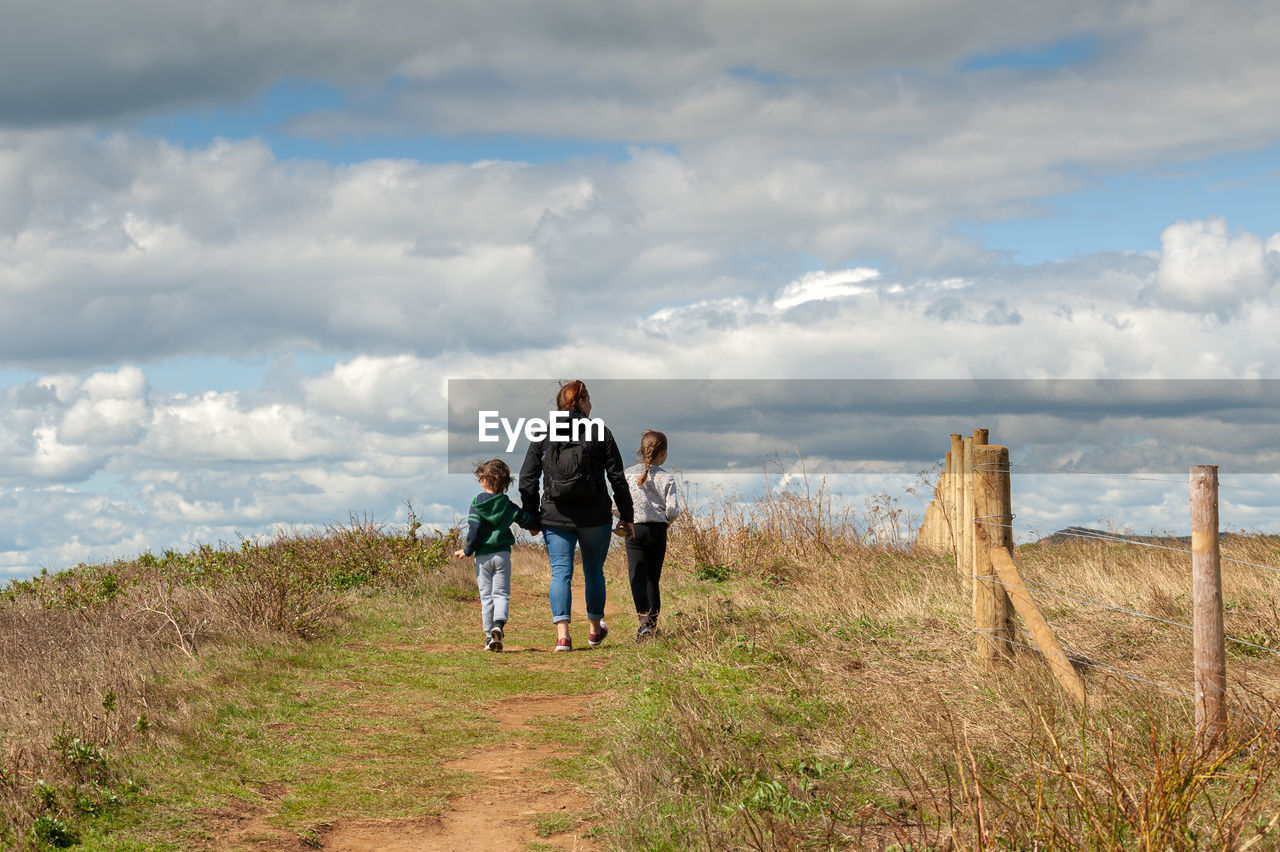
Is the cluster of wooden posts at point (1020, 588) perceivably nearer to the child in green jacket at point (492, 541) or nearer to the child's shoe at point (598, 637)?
the child's shoe at point (598, 637)

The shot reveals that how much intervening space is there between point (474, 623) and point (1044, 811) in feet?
29.5

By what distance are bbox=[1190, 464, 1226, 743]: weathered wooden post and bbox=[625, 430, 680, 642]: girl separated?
518cm

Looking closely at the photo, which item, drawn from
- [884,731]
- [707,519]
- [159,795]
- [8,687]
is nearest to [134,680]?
[8,687]

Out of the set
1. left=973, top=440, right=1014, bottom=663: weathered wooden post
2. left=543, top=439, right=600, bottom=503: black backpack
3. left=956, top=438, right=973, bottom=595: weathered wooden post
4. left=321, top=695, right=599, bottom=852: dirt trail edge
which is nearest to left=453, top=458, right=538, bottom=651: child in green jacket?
left=543, top=439, right=600, bottom=503: black backpack

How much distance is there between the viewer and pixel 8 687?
759cm

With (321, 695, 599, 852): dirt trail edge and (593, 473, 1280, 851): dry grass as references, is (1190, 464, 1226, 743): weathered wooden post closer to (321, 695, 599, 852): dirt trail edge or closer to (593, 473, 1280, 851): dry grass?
(593, 473, 1280, 851): dry grass

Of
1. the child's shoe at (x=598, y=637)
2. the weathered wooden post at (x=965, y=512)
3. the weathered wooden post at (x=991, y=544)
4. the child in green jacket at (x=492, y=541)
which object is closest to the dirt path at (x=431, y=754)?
the child's shoe at (x=598, y=637)

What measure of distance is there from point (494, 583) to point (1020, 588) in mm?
5296

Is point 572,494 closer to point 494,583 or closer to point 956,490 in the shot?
point 494,583

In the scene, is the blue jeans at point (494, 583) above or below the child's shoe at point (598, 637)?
above

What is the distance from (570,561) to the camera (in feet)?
32.6

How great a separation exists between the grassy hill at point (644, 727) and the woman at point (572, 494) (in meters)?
0.85

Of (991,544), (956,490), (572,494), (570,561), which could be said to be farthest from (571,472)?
(956,490)

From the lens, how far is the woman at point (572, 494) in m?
9.58
